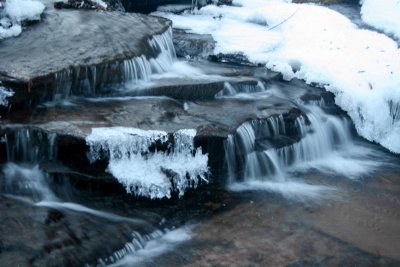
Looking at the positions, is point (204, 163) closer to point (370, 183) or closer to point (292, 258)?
point (292, 258)

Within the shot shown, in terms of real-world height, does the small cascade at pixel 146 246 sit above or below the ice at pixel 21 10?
below

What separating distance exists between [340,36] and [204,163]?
6.27 meters

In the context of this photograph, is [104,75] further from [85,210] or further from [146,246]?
[146,246]

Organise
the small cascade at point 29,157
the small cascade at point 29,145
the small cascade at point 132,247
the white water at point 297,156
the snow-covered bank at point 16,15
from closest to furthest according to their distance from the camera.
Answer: the small cascade at point 132,247 < the small cascade at point 29,157 < the small cascade at point 29,145 < the white water at point 297,156 < the snow-covered bank at point 16,15

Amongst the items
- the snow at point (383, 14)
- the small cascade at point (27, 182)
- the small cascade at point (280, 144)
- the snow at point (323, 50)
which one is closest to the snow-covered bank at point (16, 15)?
the small cascade at point (27, 182)

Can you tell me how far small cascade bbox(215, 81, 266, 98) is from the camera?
8094 mm

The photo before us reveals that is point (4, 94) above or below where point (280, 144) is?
above

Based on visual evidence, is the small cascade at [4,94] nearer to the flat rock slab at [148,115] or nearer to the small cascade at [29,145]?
the flat rock slab at [148,115]

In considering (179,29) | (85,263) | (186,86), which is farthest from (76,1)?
(85,263)

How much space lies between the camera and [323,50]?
10.2 m

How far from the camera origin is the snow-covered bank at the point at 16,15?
765 centimetres

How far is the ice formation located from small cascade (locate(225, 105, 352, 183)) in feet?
2.28

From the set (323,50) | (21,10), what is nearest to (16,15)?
(21,10)

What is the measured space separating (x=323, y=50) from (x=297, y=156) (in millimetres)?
3500
